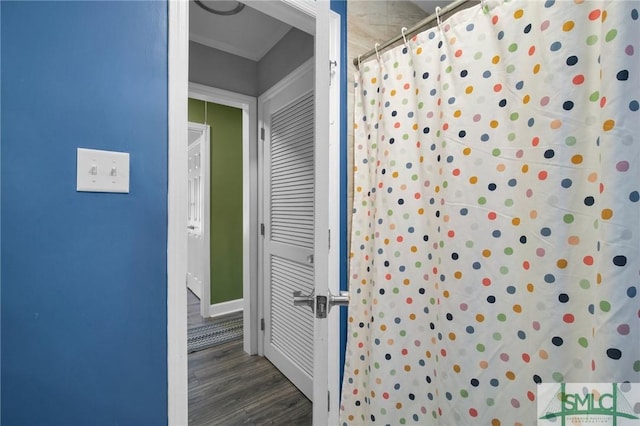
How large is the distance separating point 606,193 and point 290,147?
1.57 metres

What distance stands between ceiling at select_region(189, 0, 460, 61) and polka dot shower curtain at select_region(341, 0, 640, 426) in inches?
37.2

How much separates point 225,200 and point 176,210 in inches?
93.5

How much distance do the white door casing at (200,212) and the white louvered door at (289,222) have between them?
1.15 m

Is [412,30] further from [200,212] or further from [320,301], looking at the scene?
[200,212]

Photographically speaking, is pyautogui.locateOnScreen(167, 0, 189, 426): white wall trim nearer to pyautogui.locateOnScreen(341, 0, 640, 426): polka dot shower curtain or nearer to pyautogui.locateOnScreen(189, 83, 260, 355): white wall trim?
pyautogui.locateOnScreen(341, 0, 640, 426): polka dot shower curtain

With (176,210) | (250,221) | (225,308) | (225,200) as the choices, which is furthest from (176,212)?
(225,308)

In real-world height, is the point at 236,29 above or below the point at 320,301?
above

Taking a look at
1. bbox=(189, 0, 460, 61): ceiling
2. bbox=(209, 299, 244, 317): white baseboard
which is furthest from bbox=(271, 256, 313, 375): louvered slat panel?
bbox=(189, 0, 460, 61): ceiling

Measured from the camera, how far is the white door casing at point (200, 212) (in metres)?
3.10

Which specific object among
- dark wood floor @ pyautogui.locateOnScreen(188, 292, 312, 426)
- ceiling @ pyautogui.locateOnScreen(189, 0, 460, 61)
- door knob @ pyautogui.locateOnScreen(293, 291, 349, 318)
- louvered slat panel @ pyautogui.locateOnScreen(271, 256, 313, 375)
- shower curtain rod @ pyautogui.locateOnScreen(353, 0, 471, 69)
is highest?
ceiling @ pyautogui.locateOnScreen(189, 0, 460, 61)

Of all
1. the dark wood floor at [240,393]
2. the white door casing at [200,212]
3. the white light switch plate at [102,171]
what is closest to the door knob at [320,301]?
the white light switch plate at [102,171]

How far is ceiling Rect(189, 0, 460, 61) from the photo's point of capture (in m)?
1.81

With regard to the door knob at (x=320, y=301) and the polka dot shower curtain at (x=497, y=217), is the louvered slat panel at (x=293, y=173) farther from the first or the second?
the door knob at (x=320, y=301)

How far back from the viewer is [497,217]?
90cm
